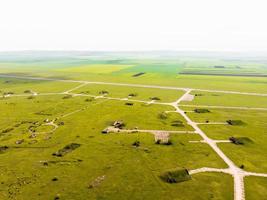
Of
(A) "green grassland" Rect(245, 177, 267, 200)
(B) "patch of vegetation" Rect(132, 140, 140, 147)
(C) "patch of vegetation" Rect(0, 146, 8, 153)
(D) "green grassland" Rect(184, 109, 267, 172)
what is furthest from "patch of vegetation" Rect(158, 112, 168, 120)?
(C) "patch of vegetation" Rect(0, 146, 8, 153)

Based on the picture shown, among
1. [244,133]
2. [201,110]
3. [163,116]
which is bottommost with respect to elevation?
[244,133]

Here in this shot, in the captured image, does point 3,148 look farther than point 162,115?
No

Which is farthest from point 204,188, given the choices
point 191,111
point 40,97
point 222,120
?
point 40,97

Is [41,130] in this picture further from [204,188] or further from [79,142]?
[204,188]

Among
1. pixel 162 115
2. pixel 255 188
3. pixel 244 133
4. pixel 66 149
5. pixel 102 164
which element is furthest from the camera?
pixel 162 115

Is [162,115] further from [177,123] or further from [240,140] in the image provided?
[240,140]

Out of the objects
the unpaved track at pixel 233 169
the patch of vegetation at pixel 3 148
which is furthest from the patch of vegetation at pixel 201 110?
the patch of vegetation at pixel 3 148

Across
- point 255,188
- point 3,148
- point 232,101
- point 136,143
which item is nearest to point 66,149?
point 3,148

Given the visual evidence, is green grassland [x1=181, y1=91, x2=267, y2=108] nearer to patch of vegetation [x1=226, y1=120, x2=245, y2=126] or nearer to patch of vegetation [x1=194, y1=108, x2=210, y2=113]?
patch of vegetation [x1=194, y1=108, x2=210, y2=113]
